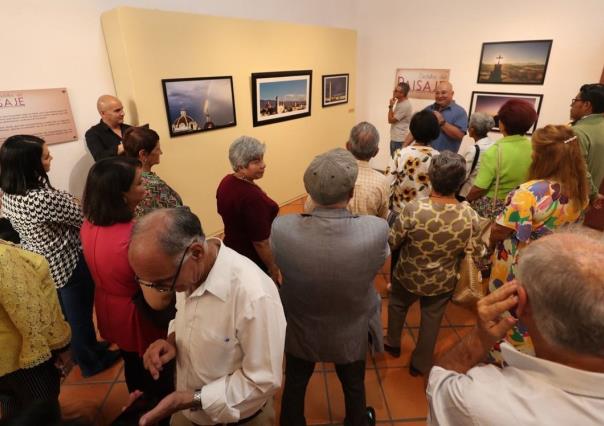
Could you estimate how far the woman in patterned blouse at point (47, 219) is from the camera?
1747 millimetres

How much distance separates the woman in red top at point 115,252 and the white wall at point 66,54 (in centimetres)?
196

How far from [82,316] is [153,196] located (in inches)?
38.0

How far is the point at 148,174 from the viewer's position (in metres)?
2.09

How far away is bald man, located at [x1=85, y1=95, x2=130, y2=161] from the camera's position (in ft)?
9.77

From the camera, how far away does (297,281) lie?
144 cm

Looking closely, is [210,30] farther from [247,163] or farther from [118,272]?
[118,272]

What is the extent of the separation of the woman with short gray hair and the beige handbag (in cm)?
118

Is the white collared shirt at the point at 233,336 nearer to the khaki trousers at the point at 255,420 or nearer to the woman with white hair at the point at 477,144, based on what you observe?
the khaki trousers at the point at 255,420

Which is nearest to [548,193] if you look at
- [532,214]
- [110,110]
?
[532,214]

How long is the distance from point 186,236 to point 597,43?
5.54 meters

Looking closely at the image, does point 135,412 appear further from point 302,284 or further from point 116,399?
point 116,399

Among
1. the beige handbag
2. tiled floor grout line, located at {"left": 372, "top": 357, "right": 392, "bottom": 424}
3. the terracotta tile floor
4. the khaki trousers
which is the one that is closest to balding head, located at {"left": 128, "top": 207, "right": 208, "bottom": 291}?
the khaki trousers

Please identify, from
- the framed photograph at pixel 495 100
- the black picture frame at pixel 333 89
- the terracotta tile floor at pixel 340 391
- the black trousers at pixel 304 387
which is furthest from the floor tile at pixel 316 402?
the framed photograph at pixel 495 100

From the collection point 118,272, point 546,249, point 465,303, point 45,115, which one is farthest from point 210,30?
point 546,249
